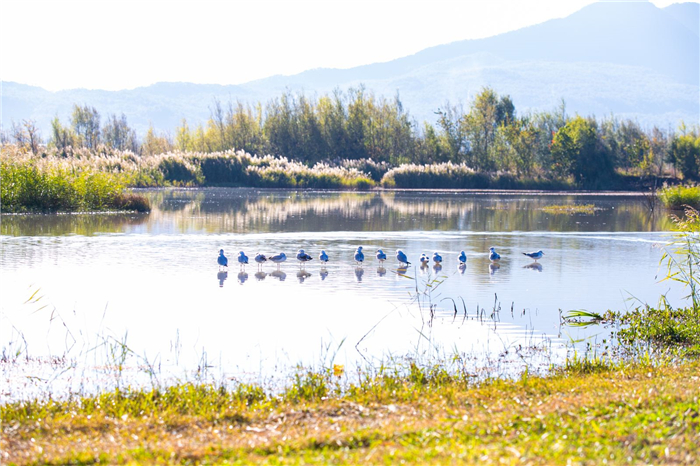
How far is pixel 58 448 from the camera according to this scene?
5.21 metres

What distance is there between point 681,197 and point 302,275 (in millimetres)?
22254

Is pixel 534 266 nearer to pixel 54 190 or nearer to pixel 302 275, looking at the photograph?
pixel 302 275

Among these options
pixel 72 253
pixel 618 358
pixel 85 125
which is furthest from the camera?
pixel 85 125

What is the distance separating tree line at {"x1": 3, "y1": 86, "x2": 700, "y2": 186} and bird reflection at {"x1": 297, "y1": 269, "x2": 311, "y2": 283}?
136 ft

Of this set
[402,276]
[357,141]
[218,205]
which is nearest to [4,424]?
[402,276]

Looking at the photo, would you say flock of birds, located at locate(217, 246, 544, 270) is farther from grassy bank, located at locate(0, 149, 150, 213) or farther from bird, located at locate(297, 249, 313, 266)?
grassy bank, located at locate(0, 149, 150, 213)

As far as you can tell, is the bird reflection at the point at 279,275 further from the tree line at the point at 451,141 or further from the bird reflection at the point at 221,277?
the tree line at the point at 451,141

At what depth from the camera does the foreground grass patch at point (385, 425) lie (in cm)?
493

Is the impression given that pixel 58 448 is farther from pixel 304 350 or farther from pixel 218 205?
pixel 218 205

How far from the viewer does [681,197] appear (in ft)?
104

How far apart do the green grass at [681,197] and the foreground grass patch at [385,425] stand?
85.6ft

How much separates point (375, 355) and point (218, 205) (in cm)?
2474

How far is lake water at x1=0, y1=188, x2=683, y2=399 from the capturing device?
8.39m

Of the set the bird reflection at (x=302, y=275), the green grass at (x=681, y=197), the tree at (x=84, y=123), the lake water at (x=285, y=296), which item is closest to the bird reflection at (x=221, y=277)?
the lake water at (x=285, y=296)
